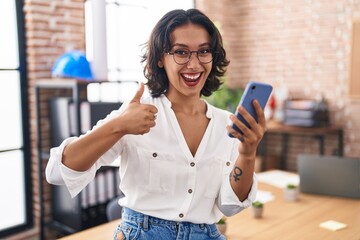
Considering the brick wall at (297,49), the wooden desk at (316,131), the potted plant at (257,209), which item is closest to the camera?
the potted plant at (257,209)

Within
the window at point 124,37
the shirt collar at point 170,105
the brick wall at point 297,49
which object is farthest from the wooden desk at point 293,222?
the brick wall at point 297,49

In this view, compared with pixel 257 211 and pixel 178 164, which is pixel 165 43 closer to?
pixel 178 164

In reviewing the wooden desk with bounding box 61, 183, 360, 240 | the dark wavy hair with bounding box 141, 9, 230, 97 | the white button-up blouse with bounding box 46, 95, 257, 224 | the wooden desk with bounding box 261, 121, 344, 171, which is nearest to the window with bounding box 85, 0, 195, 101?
the wooden desk with bounding box 261, 121, 344, 171

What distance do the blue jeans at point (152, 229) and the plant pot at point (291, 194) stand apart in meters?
1.04

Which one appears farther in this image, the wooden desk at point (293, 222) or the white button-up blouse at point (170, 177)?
the wooden desk at point (293, 222)

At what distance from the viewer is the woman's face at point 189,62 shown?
1.34 m

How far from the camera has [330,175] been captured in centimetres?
233

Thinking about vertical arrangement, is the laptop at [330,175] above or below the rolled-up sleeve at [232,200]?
below

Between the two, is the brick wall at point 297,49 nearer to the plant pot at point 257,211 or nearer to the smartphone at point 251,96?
the plant pot at point 257,211

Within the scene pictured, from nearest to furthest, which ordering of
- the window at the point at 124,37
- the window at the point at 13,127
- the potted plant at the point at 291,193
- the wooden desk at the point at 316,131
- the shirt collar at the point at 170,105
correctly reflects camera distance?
1. the shirt collar at the point at 170,105
2. the potted plant at the point at 291,193
3. the window at the point at 13,127
4. the window at the point at 124,37
5. the wooden desk at the point at 316,131

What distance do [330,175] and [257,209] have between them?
0.59 meters

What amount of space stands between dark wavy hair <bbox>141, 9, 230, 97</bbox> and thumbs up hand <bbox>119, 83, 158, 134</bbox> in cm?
26

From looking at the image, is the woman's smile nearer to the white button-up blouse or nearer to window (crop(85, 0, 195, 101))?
the white button-up blouse

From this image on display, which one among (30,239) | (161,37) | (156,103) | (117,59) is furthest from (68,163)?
(117,59)
